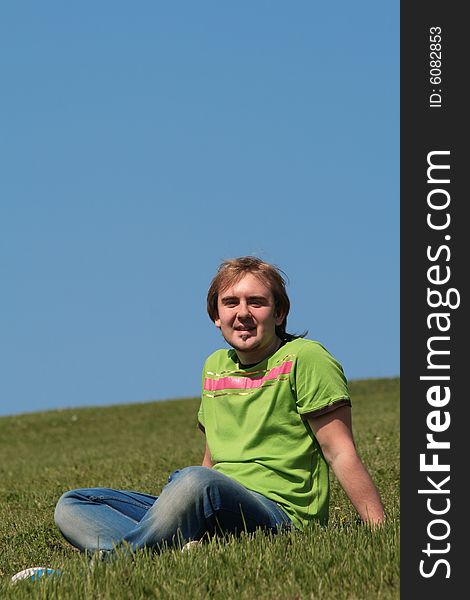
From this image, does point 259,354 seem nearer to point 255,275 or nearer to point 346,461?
point 255,275

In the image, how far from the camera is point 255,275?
7.41 metres

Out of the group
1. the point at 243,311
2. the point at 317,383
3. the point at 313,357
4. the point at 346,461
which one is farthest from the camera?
the point at 243,311

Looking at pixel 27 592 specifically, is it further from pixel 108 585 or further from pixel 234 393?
pixel 234 393

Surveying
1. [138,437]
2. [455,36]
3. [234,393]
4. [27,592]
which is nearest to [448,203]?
[455,36]

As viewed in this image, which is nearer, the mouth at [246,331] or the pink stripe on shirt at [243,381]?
the pink stripe on shirt at [243,381]

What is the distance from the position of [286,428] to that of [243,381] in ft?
1.81

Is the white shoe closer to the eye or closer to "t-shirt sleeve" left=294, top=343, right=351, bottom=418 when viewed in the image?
"t-shirt sleeve" left=294, top=343, right=351, bottom=418

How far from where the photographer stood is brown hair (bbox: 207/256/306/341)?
7430 mm

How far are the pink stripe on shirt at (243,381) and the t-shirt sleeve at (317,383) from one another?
108 mm

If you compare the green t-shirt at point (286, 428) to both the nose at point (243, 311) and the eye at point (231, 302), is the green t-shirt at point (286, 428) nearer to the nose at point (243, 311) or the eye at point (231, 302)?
the nose at point (243, 311)

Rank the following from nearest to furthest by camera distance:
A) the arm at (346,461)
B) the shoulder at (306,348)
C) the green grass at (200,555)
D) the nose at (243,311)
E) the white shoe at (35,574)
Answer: the green grass at (200,555) < the white shoe at (35,574) < the arm at (346,461) < the shoulder at (306,348) < the nose at (243,311)

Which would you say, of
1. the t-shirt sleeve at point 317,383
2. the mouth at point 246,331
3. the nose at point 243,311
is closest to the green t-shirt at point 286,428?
the t-shirt sleeve at point 317,383

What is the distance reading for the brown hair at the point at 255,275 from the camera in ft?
24.4

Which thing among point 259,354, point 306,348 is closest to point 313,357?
point 306,348
